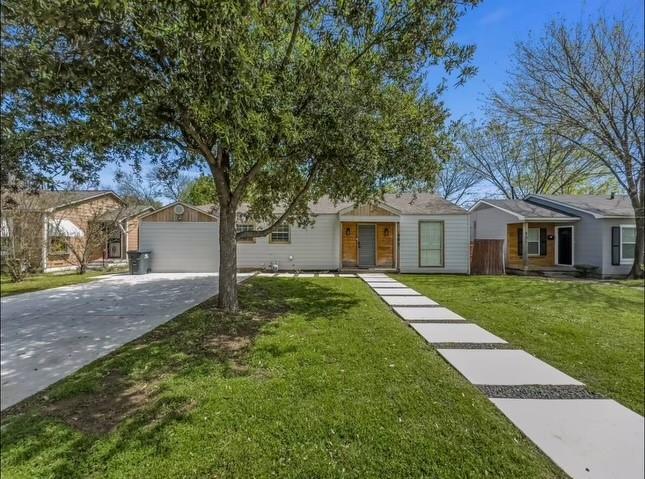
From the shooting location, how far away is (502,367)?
3.86 meters

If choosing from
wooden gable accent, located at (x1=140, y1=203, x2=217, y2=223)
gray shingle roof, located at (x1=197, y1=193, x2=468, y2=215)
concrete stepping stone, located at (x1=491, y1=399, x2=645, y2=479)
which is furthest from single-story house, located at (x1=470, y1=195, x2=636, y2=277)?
wooden gable accent, located at (x1=140, y1=203, x2=217, y2=223)

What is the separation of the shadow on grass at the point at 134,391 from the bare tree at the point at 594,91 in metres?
13.0

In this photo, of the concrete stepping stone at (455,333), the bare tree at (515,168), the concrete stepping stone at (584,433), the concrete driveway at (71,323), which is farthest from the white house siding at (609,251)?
the concrete driveway at (71,323)

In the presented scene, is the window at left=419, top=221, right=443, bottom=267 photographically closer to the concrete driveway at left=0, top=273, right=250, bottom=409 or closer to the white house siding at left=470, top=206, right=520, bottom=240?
the white house siding at left=470, top=206, right=520, bottom=240

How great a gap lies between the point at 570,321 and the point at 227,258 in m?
6.74

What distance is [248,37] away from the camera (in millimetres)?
3490

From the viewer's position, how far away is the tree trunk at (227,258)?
20.4 ft

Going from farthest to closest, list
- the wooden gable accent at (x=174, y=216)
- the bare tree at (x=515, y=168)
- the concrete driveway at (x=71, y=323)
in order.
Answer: the bare tree at (x=515, y=168) < the wooden gable accent at (x=174, y=216) < the concrete driveway at (x=71, y=323)

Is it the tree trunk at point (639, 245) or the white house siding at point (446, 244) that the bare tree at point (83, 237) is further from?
the tree trunk at point (639, 245)

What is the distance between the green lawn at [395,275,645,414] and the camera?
3756 millimetres

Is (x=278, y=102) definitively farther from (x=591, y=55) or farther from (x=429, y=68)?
(x=591, y=55)

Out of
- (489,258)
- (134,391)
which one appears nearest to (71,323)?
(134,391)

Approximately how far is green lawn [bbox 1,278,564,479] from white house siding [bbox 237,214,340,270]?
922cm

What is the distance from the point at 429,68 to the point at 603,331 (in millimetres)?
5662
